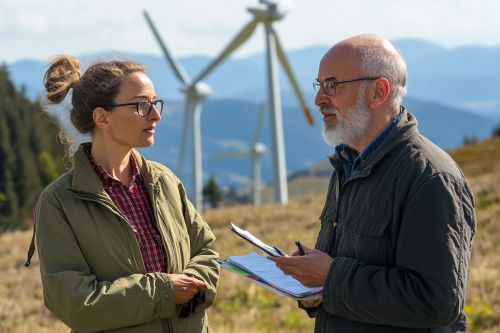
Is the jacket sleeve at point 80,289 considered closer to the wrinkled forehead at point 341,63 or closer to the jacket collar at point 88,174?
the jacket collar at point 88,174

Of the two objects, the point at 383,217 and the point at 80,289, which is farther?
the point at 80,289

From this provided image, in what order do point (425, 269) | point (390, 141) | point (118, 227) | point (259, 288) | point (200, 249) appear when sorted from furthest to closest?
1. point (259, 288)
2. point (200, 249)
3. point (118, 227)
4. point (390, 141)
5. point (425, 269)

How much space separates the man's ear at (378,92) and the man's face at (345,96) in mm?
37

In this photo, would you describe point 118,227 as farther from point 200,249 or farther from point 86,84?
point 86,84

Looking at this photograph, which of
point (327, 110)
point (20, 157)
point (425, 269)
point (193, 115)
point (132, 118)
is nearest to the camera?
point (425, 269)

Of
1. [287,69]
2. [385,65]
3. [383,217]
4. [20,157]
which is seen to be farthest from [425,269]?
[20,157]

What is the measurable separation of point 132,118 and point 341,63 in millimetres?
1151

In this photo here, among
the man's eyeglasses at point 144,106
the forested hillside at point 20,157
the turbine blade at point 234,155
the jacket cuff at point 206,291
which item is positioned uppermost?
the man's eyeglasses at point 144,106

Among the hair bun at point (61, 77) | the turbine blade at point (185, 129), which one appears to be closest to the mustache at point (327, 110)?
the hair bun at point (61, 77)

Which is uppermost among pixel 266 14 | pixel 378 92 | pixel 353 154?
pixel 378 92

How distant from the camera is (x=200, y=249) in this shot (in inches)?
178

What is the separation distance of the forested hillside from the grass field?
42.5 metres

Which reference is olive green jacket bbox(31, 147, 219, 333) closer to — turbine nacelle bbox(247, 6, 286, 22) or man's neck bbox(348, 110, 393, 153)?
man's neck bbox(348, 110, 393, 153)

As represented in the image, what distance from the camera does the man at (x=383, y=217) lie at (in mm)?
3404
